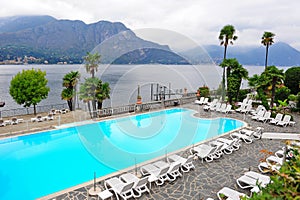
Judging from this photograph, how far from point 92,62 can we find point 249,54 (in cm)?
6543

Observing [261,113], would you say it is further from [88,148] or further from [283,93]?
[88,148]

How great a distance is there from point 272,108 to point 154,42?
927cm

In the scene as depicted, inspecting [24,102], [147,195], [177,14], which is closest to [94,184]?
[147,195]

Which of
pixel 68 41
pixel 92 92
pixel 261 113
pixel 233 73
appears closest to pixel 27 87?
pixel 92 92

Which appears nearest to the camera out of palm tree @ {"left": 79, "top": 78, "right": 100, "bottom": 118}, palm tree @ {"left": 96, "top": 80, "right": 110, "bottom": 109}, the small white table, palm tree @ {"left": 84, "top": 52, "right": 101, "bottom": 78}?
the small white table

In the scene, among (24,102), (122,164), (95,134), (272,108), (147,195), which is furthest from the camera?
(272,108)

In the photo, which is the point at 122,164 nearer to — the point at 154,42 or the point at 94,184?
the point at 94,184

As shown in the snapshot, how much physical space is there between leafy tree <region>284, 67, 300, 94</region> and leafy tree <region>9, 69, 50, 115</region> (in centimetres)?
1903

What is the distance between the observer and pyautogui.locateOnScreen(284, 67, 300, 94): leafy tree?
1861 centimetres

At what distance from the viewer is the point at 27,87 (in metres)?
14.0

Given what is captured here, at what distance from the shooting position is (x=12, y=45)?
62812 mm

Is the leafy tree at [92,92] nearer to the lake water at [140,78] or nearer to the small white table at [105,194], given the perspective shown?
the lake water at [140,78]

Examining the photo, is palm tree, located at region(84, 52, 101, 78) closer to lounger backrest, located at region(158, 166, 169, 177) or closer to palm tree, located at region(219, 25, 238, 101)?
lounger backrest, located at region(158, 166, 169, 177)

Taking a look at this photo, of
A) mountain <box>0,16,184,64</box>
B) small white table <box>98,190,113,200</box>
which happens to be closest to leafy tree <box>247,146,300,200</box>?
small white table <box>98,190,113,200</box>
